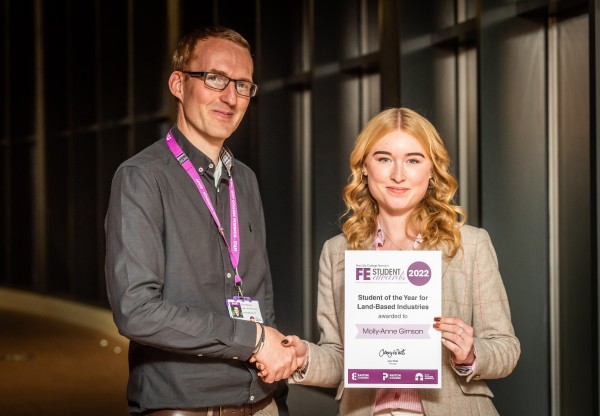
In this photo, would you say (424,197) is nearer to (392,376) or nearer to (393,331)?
(393,331)

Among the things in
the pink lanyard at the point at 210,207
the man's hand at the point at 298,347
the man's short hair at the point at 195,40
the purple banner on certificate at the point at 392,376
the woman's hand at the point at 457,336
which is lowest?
the purple banner on certificate at the point at 392,376

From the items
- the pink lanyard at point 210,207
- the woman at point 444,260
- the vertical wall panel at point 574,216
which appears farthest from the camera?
the vertical wall panel at point 574,216

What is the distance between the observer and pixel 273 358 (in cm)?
241

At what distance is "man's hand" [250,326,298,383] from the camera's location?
2.40 m

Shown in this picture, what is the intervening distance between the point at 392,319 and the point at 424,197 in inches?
16.0

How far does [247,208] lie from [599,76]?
Result: 1463 mm

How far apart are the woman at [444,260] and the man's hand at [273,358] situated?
37mm

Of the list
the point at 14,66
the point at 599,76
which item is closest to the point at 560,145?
the point at 599,76

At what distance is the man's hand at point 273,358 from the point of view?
2.40 m

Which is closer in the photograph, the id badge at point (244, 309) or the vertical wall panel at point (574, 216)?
the id badge at point (244, 309)

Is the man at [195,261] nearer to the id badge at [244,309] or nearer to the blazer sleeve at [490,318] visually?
the id badge at [244,309]

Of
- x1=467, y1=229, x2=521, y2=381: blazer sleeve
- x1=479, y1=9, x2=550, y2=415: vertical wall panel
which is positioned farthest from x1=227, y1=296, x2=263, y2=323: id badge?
x1=479, y1=9, x2=550, y2=415: vertical wall panel

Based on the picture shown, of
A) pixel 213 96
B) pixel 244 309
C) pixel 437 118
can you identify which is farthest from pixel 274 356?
pixel 437 118

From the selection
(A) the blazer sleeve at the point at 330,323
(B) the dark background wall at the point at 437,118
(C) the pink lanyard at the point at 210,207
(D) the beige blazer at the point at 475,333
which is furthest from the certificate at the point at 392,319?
(B) the dark background wall at the point at 437,118
